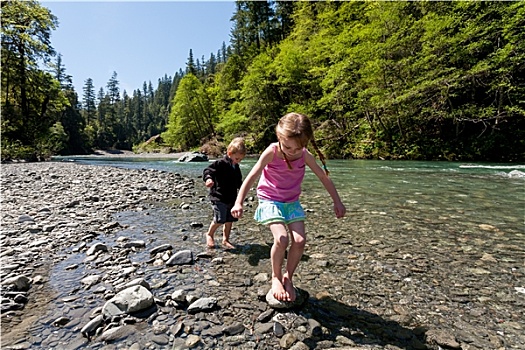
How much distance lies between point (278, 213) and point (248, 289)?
96cm

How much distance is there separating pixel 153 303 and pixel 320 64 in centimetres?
3151

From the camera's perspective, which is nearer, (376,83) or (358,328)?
(358,328)

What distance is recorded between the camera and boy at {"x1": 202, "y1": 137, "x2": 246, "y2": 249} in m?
4.27

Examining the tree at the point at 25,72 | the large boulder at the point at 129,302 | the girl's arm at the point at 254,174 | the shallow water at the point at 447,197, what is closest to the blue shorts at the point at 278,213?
the girl's arm at the point at 254,174

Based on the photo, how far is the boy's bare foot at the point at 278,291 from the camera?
8.23ft

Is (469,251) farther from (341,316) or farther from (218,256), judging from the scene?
(218,256)

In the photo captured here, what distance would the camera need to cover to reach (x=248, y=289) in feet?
9.64

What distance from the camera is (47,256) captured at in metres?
3.83

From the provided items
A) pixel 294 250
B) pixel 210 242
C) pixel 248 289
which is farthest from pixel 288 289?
pixel 210 242

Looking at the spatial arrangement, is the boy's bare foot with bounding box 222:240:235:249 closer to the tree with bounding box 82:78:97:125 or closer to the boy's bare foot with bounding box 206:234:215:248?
the boy's bare foot with bounding box 206:234:215:248

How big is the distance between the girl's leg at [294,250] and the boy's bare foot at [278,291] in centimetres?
4

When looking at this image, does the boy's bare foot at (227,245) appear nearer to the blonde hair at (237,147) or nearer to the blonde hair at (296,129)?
the blonde hair at (237,147)

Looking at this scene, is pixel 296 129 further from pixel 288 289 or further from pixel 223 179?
pixel 223 179

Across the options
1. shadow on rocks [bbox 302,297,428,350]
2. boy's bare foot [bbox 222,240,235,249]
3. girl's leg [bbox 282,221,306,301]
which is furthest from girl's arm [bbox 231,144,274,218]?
boy's bare foot [bbox 222,240,235,249]
